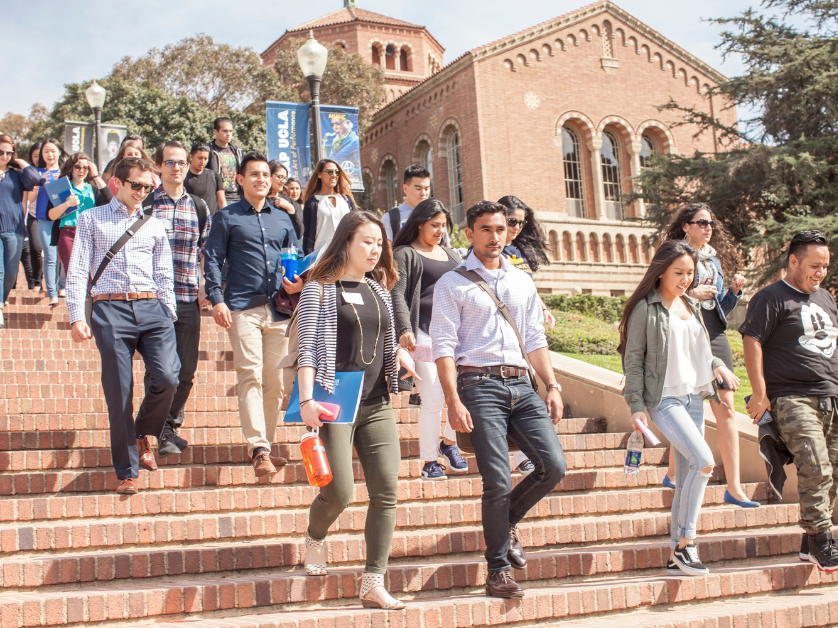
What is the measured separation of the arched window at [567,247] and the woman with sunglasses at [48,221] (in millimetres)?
20128

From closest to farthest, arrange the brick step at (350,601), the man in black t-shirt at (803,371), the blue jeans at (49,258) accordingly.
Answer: the brick step at (350,601)
the man in black t-shirt at (803,371)
the blue jeans at (49,258)

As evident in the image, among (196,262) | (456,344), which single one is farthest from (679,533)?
(196,262)

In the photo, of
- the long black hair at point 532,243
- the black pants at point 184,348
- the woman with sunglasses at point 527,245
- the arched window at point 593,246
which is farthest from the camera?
the arched window at point 593,246

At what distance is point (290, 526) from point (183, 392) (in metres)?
1.60

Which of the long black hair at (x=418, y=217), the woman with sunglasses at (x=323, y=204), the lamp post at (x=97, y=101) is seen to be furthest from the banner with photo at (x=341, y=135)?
the lamp post at (x=97, y=101)

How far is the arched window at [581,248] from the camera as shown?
28453 millimetres

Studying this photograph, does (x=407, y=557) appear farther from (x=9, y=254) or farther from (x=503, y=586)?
(x=9, y=254)

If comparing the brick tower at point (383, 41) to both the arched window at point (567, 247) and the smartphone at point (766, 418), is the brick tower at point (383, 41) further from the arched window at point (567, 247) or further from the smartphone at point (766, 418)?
the smartphone at point (766, 418)

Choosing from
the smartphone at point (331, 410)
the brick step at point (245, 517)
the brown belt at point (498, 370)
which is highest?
the brown belt at point (498, 370)

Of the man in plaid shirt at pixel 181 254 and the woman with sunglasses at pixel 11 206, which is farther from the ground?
the woman with sunglasses at pixel 11 206

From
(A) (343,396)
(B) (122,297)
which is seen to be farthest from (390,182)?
(A) (343,396)

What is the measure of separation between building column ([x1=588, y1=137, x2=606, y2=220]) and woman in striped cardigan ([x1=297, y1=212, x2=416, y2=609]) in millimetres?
26009

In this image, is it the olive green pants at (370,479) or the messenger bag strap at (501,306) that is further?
the messenger bag strap at (501,306)

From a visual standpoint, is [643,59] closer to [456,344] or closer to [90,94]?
[90,94]
